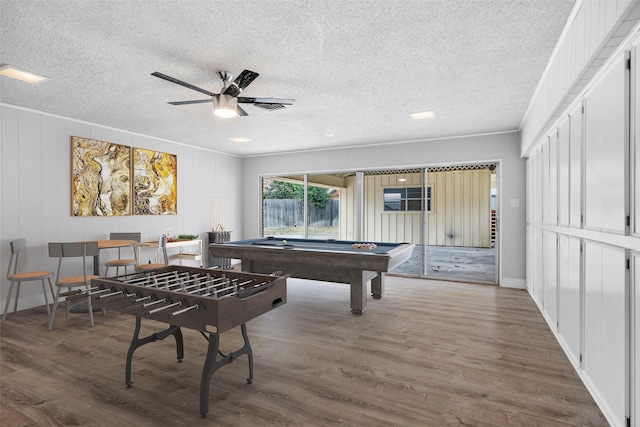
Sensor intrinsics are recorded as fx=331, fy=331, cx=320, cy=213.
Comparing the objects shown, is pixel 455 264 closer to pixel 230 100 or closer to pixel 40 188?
pixel 230 100

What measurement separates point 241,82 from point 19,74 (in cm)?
230

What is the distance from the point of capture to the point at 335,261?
3855mm

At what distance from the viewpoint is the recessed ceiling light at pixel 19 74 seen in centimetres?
316

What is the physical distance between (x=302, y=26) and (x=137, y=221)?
4797 millimetres

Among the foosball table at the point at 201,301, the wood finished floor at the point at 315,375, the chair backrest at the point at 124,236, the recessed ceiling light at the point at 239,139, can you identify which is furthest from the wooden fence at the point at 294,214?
the foosball table at the point at 201,301

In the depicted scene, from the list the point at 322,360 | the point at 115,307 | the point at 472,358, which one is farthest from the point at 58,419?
the point at 472,358

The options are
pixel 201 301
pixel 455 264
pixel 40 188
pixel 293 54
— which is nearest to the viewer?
pixel 201 301

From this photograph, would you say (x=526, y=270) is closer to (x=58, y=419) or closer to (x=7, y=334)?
(x=58, y=419)

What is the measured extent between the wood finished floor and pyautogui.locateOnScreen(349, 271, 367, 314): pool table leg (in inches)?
5.0

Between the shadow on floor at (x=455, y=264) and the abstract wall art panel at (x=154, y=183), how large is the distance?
469cm

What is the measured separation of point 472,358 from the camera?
2.87 m

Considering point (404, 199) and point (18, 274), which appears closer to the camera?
point (18, 274)

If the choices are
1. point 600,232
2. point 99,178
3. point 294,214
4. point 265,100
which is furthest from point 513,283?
A: point 99,178

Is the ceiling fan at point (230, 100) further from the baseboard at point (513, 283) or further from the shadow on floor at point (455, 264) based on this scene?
Answer: the baseboard at point (513, 283)
